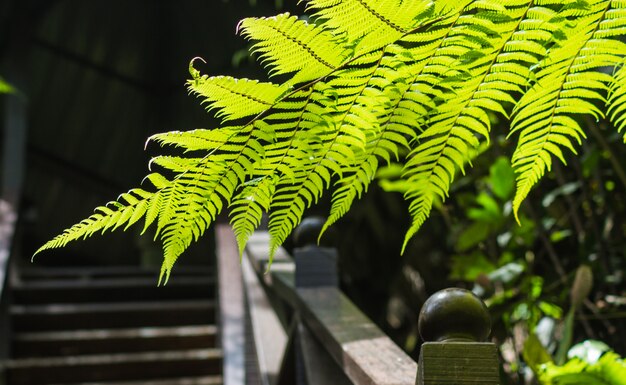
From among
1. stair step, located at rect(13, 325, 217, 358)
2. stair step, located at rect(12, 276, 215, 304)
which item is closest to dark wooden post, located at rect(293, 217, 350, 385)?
stair step, located at rect(13, 325, 217, 358)

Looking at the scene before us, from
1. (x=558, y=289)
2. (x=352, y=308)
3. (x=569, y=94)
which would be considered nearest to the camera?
(x=569, y=94)

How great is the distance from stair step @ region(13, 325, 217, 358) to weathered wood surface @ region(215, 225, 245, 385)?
0.54 metres

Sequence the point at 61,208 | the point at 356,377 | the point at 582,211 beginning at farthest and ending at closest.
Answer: the point at 61,208 < the point at 582,211 < the point at 356,377

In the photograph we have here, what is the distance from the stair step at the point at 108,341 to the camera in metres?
4.17

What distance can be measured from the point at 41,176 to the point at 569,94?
Answer: 792 cm

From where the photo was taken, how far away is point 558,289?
2.43 metres

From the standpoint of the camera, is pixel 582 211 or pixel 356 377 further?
pixel 582 211

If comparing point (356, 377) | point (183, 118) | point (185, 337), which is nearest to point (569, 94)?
point (356, 377)

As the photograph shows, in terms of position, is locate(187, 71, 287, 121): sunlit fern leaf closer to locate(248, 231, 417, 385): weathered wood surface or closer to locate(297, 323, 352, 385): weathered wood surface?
locate(248, 231, 417, 385): weathered wood surface

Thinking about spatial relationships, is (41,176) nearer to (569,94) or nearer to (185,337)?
(185,337)

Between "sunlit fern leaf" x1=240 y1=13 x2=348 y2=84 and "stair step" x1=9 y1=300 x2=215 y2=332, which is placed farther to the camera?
"stair step" x1=9 y1=300 x2=215 y2=332

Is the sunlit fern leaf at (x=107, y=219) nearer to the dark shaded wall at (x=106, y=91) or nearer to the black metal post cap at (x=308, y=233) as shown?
the black metal post cap at (x=308, y=233)

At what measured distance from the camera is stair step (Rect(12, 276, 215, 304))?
Result: 4.63 m

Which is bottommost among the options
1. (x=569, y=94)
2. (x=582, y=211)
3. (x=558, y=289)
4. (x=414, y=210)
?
(x=558, y=289)
